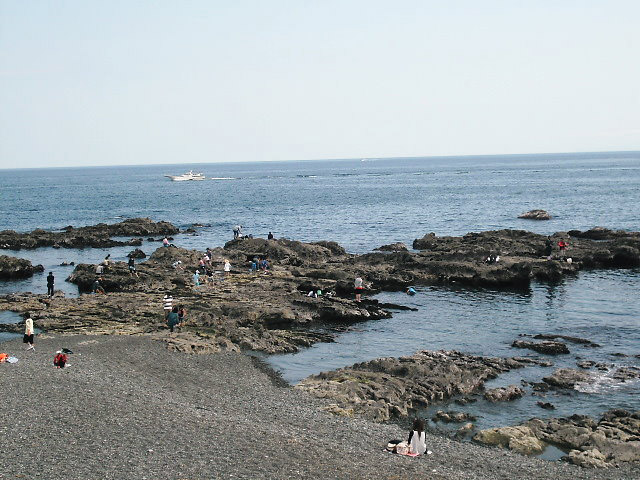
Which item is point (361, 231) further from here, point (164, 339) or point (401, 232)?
point (164, 339)

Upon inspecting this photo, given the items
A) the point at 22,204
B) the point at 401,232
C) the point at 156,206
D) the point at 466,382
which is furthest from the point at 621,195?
the point at 22,204

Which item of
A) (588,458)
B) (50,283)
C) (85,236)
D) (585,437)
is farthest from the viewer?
(85,236)

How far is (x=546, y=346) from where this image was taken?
34469mm

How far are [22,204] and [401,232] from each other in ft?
343

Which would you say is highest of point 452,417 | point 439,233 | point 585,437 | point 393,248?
point 439,233

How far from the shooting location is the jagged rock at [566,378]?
94.8 ft

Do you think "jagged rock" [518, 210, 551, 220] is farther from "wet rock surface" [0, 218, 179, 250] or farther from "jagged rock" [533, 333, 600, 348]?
"jagged rock" [533, 333, 600, 348]

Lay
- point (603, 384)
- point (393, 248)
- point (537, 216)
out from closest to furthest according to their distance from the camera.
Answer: point (603, 384), point (393, 248), point (537, 216)

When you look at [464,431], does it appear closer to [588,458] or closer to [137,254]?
[588,458]

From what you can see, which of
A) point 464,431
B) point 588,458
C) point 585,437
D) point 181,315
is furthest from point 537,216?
point 588,458

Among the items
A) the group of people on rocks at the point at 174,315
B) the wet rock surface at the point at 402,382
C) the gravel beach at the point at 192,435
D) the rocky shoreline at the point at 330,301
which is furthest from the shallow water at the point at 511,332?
the group of people on rocks at the point at 174,315

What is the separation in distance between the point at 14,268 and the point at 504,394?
1952 inches

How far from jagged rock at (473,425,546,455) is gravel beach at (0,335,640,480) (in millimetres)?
736

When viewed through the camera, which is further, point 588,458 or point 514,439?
point 514,439
